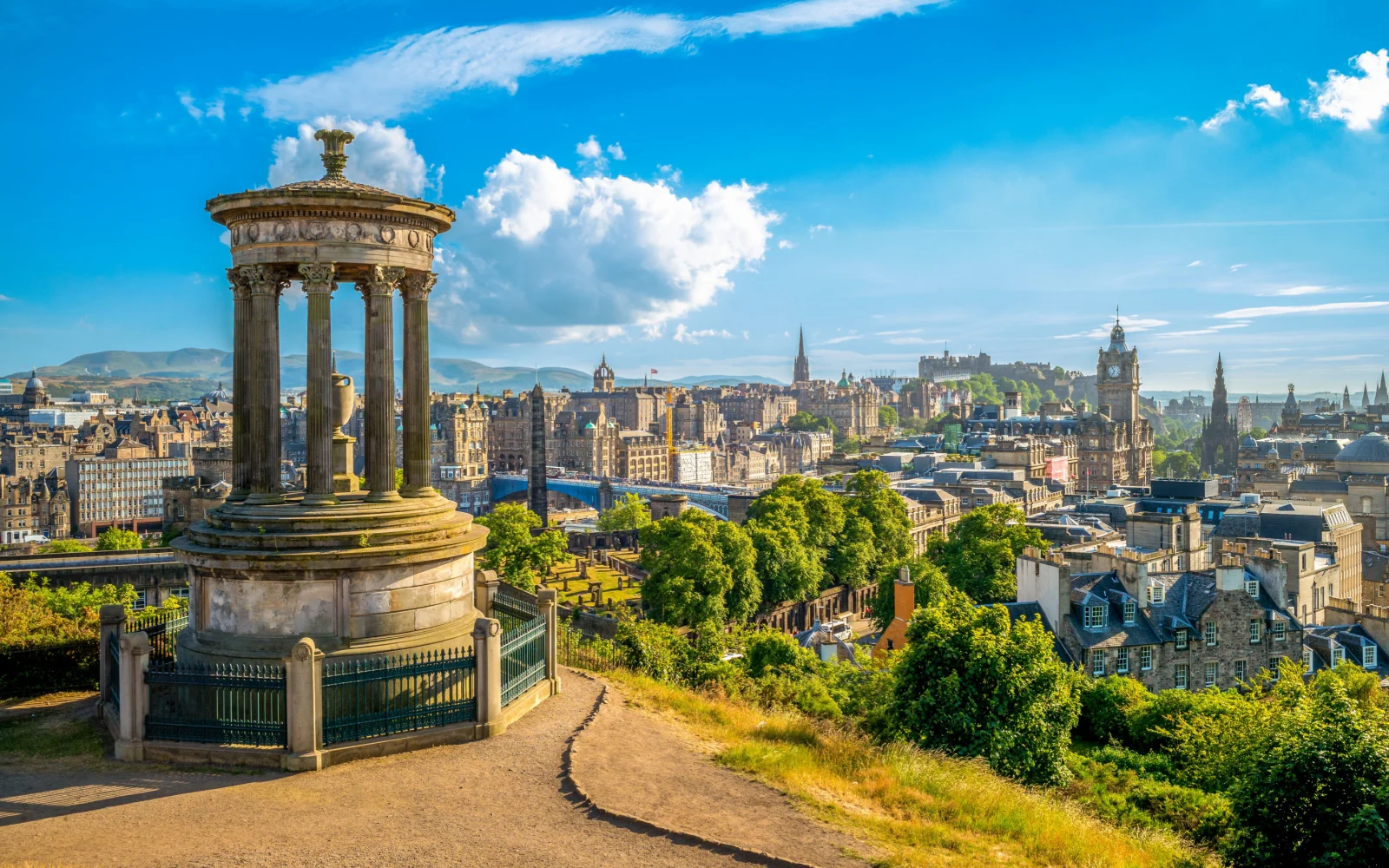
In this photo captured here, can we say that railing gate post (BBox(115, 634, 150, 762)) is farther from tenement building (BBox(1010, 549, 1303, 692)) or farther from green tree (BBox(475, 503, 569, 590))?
green tree (BBox(475, 503, 569, 590))

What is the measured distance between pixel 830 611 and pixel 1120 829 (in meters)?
55.4

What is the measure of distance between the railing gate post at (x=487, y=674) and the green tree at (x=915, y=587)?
3620 cm

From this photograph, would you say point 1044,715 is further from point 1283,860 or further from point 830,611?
point 830,611

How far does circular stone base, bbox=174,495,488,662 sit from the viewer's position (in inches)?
677

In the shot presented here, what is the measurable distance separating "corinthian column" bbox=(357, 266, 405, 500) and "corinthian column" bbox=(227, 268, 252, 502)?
225 centimetres

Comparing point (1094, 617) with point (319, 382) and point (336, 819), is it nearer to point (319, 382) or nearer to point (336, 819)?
point (319, 382)

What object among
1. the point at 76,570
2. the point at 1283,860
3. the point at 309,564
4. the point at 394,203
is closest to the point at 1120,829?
the point at 1283,860

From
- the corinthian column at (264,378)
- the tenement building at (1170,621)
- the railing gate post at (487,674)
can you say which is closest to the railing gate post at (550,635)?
the railing gate post at (487,674)

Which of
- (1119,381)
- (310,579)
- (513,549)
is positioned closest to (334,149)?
(310,579)

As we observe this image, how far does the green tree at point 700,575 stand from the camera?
57.1 m

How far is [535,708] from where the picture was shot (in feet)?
62.7

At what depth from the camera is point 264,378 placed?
1886 cm

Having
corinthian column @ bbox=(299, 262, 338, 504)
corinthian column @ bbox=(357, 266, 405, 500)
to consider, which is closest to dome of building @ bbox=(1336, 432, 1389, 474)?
corinthian column @ bbox=(357, 266, 405, 500)

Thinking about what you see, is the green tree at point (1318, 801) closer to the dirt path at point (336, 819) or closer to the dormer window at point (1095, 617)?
the dirt path at point (336, 819)
